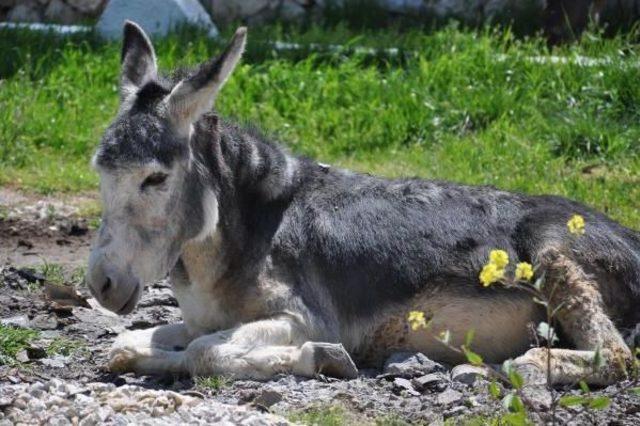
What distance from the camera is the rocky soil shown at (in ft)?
21.1

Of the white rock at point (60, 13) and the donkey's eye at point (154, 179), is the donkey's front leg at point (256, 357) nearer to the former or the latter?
the donkey's eye at point (154, 179)

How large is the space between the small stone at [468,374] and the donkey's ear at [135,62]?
226 centimetres

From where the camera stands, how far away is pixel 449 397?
23.0ft

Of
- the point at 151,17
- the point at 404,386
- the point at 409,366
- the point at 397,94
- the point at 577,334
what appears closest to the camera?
the point at 404,386

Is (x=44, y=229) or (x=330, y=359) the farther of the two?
(x=44, y=229)

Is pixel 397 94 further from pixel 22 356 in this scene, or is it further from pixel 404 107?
pixel 22 356

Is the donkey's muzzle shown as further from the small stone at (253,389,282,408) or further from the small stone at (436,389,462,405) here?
the small stone at (436,389,462,405)

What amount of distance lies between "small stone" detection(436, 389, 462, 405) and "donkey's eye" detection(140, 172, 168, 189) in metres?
1.77

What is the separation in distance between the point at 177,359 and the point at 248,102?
6036mm

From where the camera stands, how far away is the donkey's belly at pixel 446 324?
25.7 feet

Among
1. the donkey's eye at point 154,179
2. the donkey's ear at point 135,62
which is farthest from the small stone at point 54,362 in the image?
the donkey's ear at point 135,62

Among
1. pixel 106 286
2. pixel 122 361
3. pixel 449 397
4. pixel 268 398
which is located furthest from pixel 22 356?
pixel 449 397

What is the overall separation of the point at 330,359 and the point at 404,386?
1.31 ft

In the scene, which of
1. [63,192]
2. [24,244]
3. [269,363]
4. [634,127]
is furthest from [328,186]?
[634,127]
